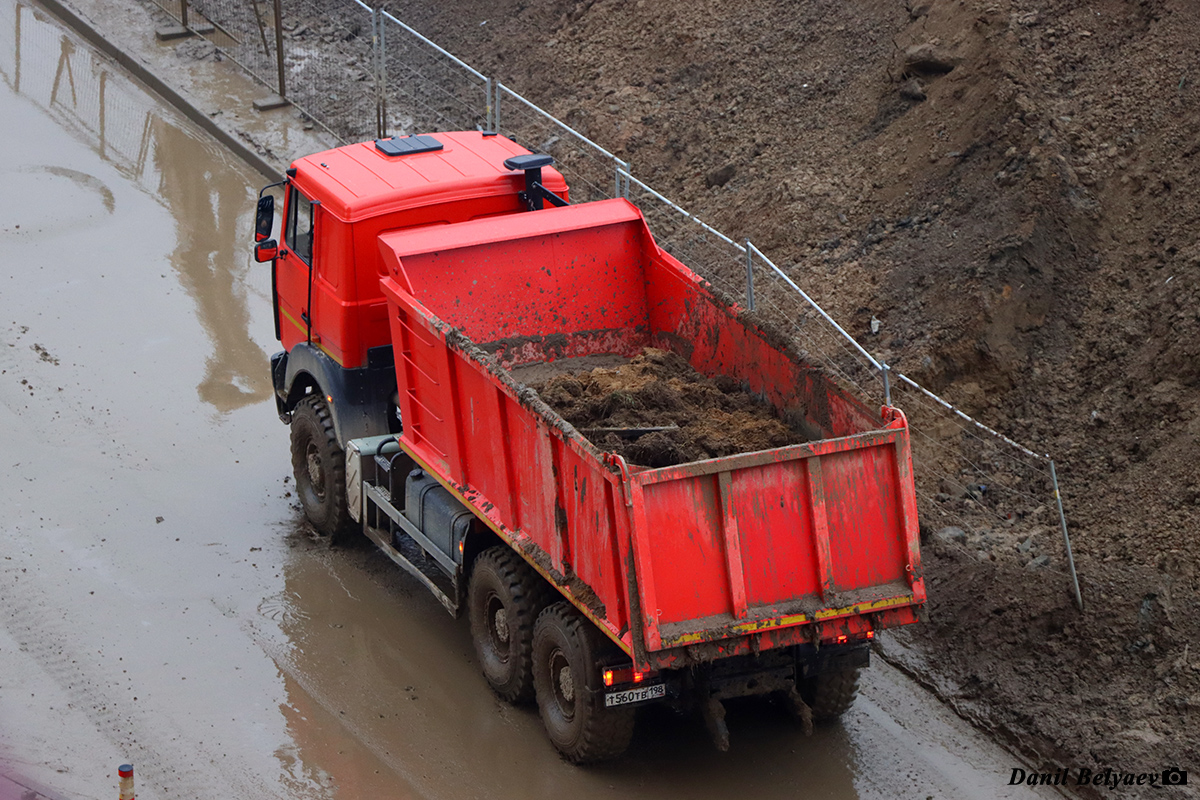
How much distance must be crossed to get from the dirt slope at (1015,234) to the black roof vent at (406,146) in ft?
12.7

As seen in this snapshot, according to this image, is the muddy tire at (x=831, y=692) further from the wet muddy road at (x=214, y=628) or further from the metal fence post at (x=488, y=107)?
the metal fence post at (x=488, y=107)

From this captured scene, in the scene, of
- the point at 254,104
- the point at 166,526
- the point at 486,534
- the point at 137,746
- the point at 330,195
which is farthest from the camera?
the point at 254,104

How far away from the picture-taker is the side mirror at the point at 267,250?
10.2 metres

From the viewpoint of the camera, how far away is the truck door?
991cm

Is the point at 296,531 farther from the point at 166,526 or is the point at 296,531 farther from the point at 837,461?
the point at 837,461

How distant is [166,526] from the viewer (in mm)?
10344

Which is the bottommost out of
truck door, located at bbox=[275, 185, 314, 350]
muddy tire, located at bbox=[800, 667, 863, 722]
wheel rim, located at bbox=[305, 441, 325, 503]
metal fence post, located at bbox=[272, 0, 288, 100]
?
muddy tire, located at bbox=[800, 667, 863, 722]

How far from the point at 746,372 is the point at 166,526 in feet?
15.4

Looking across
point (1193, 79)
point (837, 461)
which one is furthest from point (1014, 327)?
point (837, 461)

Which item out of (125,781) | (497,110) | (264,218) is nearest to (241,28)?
(497,110)

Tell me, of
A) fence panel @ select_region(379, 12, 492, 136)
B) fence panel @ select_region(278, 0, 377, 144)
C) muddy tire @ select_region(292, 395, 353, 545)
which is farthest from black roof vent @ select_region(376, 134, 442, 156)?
fence panel @ select_region(278, 0, 377, 144)

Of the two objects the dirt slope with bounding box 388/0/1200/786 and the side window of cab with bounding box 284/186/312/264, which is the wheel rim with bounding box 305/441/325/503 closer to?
the side window of cab with bounding box 284/186/312/264

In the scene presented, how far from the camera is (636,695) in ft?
24.3

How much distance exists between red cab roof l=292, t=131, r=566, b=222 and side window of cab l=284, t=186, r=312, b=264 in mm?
112
